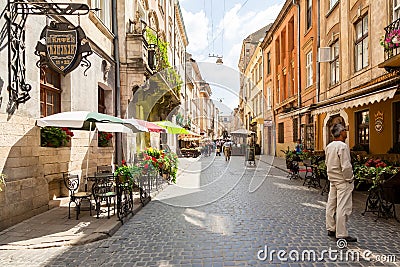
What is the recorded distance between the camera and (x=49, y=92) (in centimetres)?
904

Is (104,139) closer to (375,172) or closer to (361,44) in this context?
(375,172)

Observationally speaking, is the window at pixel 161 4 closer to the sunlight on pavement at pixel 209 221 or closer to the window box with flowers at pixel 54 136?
the window box with flowers at pixel 54 136

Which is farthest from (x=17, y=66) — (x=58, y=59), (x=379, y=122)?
(x=379, y=122)

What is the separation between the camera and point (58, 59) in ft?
23.9

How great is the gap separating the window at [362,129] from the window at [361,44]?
1.82 m

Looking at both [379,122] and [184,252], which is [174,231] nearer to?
[184,252]

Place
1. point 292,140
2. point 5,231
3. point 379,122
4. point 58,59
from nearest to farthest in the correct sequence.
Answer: point 5,231 → point 58,59 → point 379,122 → point 292,140

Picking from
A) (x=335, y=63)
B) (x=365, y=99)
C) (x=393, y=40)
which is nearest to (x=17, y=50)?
(x=365, y=99)

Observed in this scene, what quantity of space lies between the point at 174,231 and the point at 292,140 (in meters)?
20.3

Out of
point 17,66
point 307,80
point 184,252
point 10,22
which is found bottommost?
point 184,252

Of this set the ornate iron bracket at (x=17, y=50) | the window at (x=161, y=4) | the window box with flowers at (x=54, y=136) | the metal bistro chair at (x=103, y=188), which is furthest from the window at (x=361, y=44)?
the window at (x=161, y=4)

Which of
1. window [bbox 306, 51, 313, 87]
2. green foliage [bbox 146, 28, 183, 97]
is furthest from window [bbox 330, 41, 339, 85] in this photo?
green foliage [bbox 146, 28, 183, 97]

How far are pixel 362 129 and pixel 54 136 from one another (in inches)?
443

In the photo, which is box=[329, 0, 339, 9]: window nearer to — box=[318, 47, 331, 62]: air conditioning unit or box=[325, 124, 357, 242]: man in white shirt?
box=[318, 47, 331, 62]: air conditioning unit
